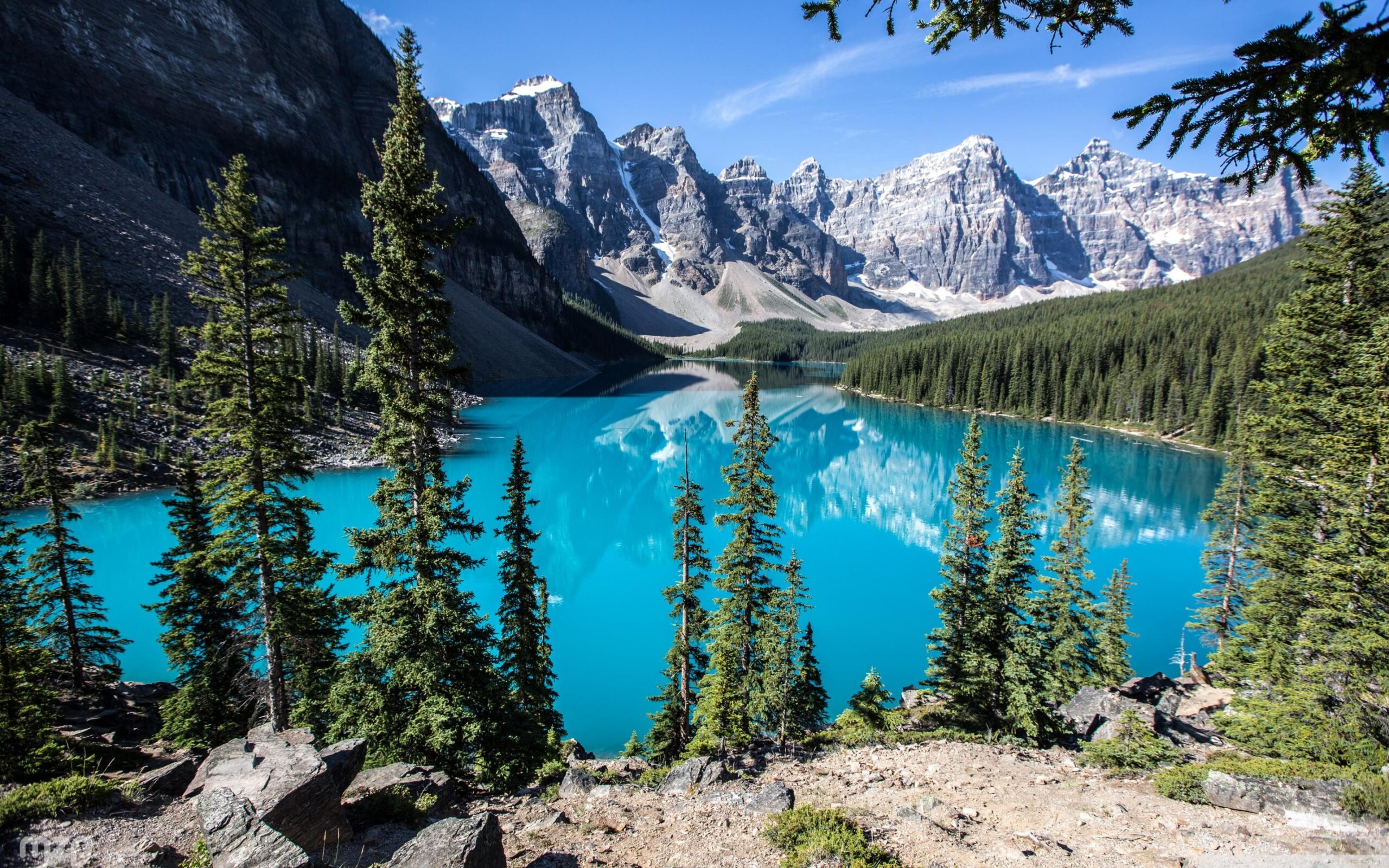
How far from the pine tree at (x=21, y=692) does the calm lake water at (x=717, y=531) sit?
428 inches

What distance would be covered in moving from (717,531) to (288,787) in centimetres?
3542

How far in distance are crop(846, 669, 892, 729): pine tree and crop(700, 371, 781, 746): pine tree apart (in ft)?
11.3

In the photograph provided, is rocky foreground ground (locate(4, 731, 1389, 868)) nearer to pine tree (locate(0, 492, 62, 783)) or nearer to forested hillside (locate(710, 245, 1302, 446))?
pine tree (locate(0, 492, 62, 783))

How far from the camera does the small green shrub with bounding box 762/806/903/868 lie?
24.5 ft

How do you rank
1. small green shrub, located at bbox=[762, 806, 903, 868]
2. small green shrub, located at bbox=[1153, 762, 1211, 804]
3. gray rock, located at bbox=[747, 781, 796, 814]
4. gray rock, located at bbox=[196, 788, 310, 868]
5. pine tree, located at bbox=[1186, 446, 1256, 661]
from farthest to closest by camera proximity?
pine tree, located at bbox=[1186, 446, 1256, 661]
gray rock, located at bbox=[747, 781, 796, 814]
small green shrub, located at bbox=[1153, 762, 1211, 804]
small green shrub, located at bbox=[762, 806, 903, 868]
gray rock, located at bbox=[196, 788, 310, 868]

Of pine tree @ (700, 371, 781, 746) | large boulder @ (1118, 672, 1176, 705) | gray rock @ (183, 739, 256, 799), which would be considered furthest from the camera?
large boulder @ (1118, 672, 1176, 705)

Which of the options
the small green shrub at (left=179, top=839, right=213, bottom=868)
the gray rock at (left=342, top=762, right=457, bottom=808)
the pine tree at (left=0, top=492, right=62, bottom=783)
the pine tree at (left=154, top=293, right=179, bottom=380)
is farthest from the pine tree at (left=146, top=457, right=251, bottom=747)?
the pine tree at (left=154, top=293, right=179, bottom=380)

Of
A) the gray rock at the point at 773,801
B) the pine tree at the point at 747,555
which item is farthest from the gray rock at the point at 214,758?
the pine tree at the point at 747,555

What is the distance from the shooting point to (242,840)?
6.08 metres

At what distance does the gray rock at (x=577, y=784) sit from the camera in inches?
437

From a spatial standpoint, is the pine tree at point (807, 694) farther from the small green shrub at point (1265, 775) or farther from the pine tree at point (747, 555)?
the small green shrub at point (1265, 775)

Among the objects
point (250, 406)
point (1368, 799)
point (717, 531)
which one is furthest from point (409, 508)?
point (717, 531)

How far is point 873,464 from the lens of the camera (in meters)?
63.8

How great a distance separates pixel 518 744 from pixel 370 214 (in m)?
12.2
